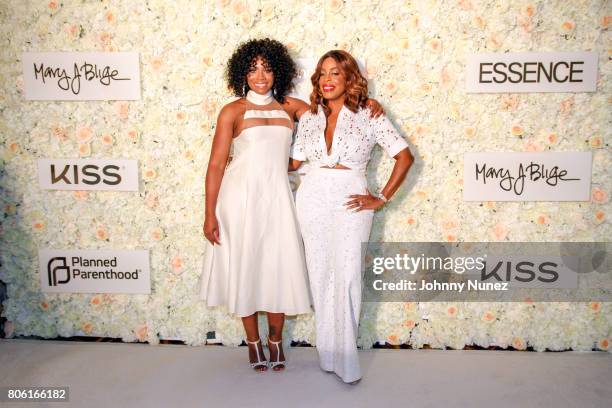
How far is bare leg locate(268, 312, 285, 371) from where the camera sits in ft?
10.0

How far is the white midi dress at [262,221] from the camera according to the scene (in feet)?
9.46

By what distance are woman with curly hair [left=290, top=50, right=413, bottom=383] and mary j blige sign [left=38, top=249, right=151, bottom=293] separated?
1.31 m

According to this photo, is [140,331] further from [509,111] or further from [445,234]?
[509,111]

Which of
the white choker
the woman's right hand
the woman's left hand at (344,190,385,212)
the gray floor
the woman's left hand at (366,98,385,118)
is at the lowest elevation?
the gray floor

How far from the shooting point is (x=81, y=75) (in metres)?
3.26

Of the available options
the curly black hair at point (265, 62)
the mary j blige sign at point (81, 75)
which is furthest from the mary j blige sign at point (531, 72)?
the mary j blige sign at point (81, 75)

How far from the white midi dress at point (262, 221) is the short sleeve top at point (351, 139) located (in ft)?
0.62

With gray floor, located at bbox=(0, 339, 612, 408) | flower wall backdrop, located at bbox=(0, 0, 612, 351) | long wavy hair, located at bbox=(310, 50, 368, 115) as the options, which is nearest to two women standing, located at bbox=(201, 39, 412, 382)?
long wavy hair, located at bbox=(310, 50, 368, 115)

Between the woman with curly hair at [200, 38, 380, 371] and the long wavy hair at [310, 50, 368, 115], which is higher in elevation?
the long wavy hair at [310, 50, 368, 115]

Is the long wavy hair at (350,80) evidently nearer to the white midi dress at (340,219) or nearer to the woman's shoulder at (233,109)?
the white midi dress at (340,219)

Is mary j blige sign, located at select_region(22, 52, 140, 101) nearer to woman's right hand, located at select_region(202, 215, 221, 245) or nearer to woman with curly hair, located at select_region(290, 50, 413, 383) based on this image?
woman's right hand, located at select_region(202, 215, 221, 245)

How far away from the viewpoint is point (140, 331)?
11.4 ft

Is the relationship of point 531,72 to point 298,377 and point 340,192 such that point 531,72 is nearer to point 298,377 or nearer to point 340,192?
point 340,192

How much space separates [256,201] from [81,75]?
158 centimetres
